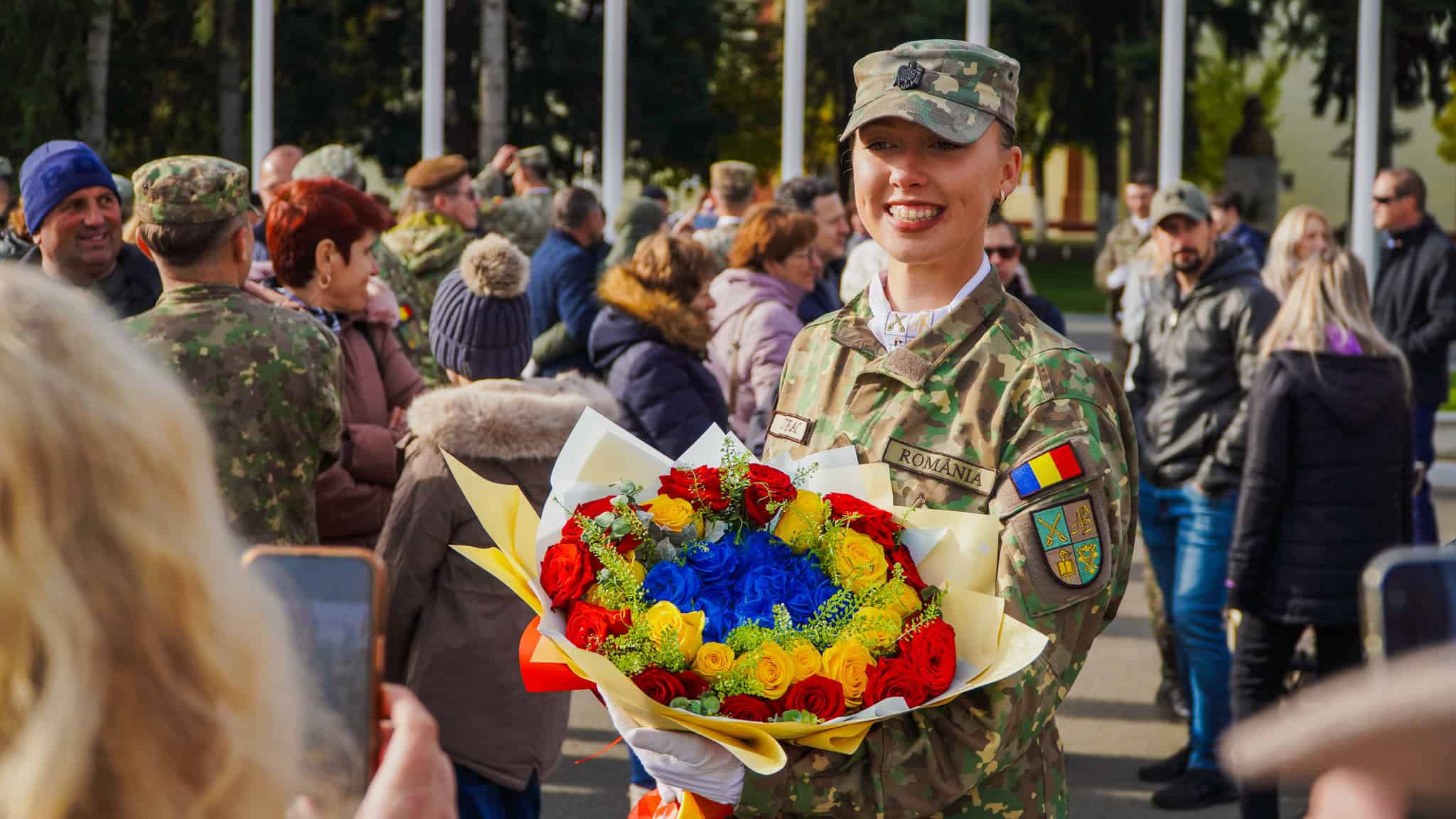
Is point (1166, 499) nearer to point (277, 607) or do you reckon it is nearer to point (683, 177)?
point (277, 607)

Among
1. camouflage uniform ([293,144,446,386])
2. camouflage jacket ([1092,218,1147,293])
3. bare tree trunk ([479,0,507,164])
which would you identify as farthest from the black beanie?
bare tree trunk ([479,0,507,164])

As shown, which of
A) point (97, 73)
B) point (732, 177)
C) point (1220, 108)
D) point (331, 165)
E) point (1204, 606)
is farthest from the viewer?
point (1220, 108)

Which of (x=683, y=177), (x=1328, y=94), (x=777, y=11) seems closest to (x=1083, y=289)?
(x=1328, y=94)

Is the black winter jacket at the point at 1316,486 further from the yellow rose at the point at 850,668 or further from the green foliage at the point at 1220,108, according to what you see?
the green foliage at the point at 1220,108

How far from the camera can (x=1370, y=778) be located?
83 centimetres

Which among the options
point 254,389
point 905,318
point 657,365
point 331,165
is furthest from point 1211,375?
point 331,165

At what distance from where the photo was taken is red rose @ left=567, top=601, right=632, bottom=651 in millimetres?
2266

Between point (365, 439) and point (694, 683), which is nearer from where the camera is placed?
point (694, 683)

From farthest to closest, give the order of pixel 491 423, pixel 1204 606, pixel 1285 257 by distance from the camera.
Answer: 1. pixel 1285 257
2. pixel 1204 606
3. pixel 491 423

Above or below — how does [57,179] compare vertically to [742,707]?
above

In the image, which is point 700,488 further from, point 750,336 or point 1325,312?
point 750,336

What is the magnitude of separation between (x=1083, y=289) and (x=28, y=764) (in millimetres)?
34660

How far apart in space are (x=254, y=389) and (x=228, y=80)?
85.7 ft

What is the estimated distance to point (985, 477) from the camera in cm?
248
